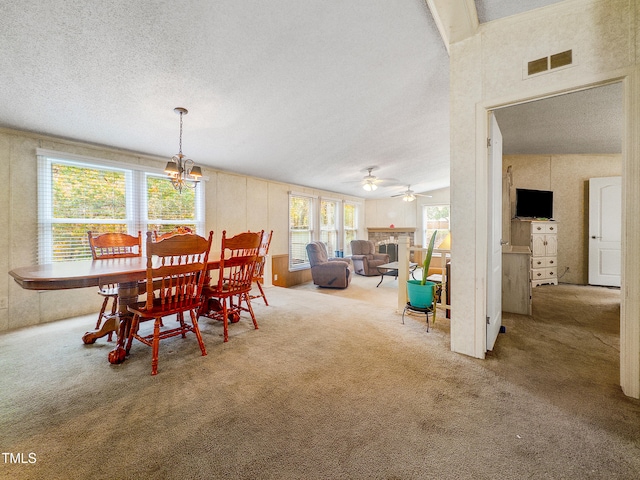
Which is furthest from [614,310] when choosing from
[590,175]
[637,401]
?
[590,175]

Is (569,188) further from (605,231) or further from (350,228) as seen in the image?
(350,228)

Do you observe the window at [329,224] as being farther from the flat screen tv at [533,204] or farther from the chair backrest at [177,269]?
the chair backrest at [177,269]

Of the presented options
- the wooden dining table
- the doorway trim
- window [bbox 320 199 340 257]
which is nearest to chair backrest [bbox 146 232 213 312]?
the wooden dining table

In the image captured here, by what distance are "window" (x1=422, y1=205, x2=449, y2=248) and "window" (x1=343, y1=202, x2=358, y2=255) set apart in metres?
2.23

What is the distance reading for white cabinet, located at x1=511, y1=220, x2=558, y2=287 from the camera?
191 inches

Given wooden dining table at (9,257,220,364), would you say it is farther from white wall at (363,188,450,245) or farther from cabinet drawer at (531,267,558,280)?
white wall at (363,188,450,245)

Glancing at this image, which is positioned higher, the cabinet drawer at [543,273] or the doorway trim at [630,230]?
the doorway trim at [630,230]

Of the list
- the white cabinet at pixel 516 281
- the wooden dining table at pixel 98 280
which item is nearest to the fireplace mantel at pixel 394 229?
the white cabinet at pixel 516 281

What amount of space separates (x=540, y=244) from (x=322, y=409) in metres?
5.37

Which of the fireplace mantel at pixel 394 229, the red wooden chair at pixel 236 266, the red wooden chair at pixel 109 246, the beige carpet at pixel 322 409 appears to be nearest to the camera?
the beige carpet at pixel 322 409

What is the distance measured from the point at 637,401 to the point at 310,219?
6.13 metres

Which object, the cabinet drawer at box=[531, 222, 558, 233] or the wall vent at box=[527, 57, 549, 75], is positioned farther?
the cabinet drawer at box=[531, 222, 558, 233]

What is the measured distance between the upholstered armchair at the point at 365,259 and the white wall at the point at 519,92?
5.05 meters

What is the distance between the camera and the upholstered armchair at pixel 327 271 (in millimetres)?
5707
